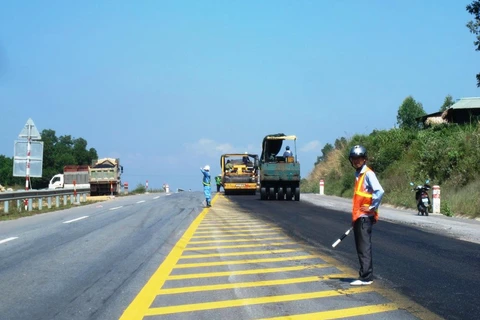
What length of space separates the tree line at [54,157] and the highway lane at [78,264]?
258ft

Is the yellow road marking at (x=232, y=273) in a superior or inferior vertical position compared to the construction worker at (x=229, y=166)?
inferior

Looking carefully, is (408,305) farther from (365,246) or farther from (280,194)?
(280,194)

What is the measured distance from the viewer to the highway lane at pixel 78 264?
688cm

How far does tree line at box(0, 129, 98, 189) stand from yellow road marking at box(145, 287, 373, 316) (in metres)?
87.6

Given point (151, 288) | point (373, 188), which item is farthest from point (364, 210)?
point (151, 288)

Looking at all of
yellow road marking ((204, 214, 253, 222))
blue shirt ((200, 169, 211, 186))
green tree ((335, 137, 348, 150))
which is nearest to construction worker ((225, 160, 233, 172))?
green tree ((335, 137, 348, 150))

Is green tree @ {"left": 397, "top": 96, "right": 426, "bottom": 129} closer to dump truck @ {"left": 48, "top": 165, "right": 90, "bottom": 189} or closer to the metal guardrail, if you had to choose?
dump truck @ {"left": 48, "top": 165, "right": 90, "bottom": 189}

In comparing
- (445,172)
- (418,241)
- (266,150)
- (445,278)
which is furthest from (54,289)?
(266,150)

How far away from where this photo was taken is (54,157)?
10431 cm

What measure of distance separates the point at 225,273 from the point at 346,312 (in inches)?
109

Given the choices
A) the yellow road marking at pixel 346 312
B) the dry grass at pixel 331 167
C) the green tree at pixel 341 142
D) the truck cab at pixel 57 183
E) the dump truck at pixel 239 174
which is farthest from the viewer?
the truck cab at pixel 57 183

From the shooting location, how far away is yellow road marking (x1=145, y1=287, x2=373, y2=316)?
6613 mm

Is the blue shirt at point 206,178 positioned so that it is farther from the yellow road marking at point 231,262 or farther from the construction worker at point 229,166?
the construction worker at point 229,166

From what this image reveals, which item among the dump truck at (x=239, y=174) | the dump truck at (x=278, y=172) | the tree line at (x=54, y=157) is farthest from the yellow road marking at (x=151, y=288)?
the tree line at (x=54, y=157)
